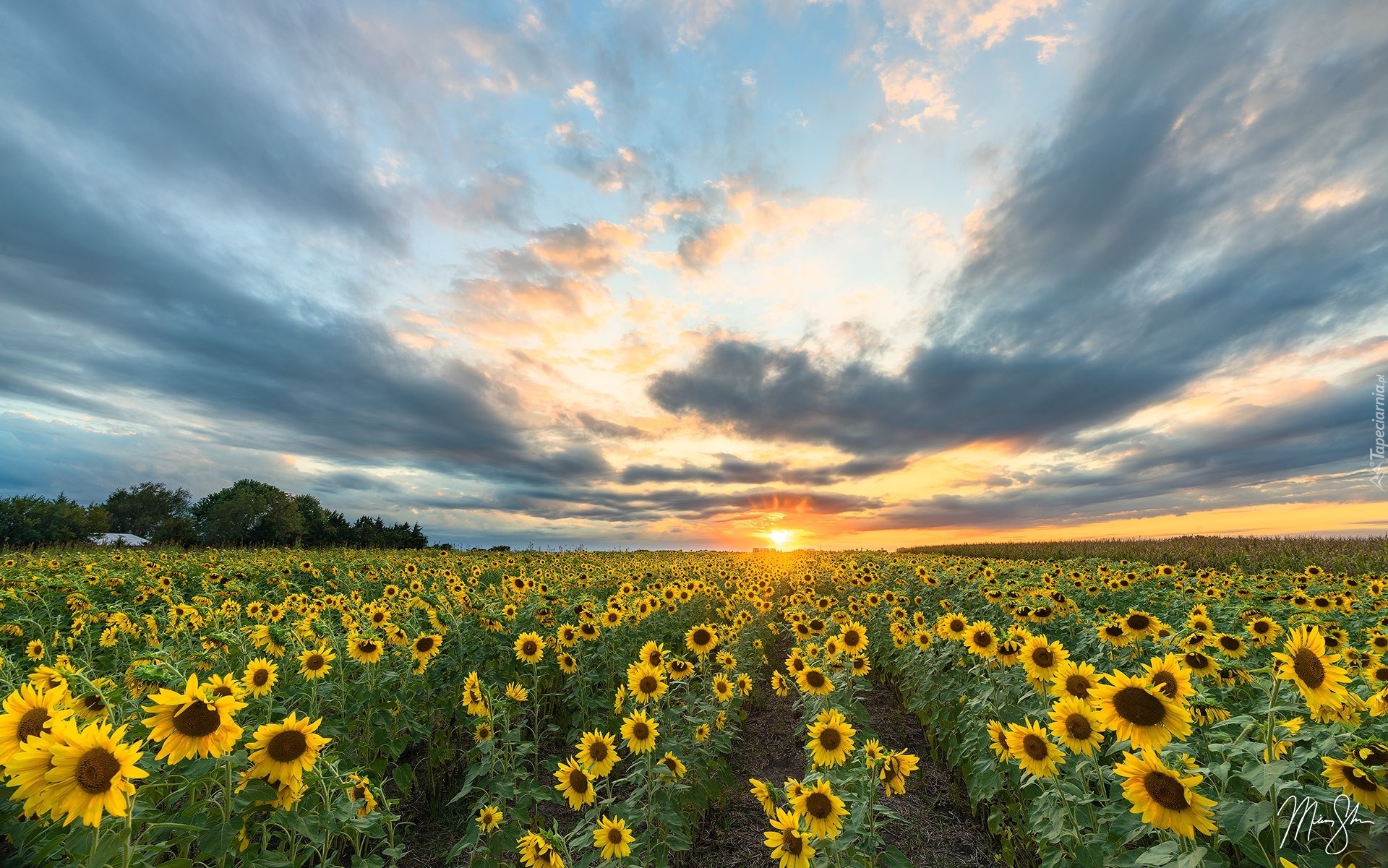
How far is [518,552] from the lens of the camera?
111ft

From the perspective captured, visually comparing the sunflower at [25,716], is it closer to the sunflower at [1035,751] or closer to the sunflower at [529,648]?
the sunflower at [529,648]

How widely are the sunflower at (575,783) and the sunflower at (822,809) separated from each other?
73.6 inches

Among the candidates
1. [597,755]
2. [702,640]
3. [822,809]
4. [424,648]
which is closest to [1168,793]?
[822,809]

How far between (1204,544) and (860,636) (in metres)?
42.6

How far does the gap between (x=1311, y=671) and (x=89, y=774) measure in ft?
24.0

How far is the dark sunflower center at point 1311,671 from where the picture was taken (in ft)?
12.3

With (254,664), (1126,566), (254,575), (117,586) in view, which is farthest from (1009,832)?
(254,575)

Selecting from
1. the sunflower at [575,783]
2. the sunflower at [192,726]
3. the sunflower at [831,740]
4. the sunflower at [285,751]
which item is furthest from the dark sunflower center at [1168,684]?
the sunflower at [192,726]

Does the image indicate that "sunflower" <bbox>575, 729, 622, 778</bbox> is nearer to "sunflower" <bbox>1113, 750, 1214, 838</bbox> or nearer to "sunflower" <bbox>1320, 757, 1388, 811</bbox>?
"sunflower" <bbox>1113, 750, 1214, 838</bbox>

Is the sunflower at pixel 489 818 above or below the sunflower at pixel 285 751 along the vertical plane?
below

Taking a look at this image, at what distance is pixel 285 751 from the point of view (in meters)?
3.86

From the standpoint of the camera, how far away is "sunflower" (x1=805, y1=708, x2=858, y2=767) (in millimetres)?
5016

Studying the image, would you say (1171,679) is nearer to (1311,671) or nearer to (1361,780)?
(1311,671)

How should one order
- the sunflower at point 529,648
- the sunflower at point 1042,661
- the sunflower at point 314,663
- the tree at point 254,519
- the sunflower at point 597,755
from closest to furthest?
1. the sunflower at point 597,755
2. the sunflower at point 1042,661
3. the sunflower at point 314,663
4. the sunflower at point 529,648
5. the tree at point 254,519
